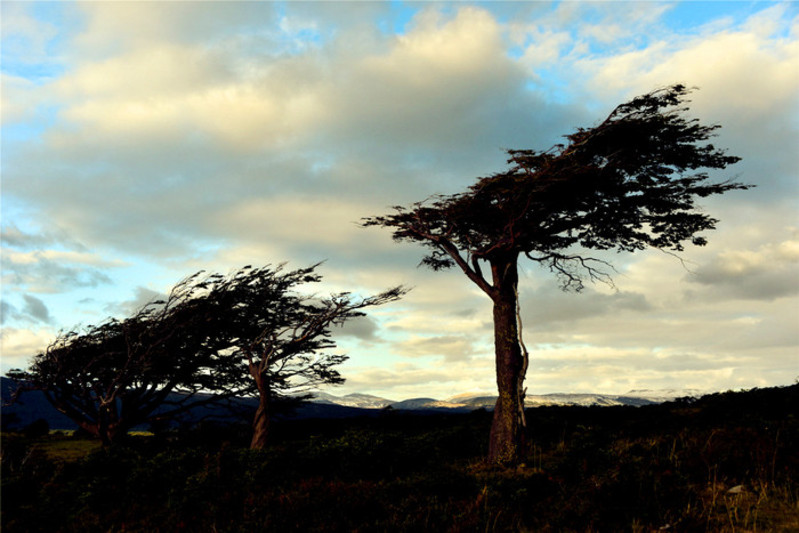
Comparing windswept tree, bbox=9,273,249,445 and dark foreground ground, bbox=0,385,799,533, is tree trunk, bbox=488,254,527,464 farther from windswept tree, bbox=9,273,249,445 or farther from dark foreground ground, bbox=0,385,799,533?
windswept tree, bbox=9,273,249,445

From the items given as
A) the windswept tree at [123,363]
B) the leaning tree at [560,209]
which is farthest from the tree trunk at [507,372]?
the windswept tree at [123,363]

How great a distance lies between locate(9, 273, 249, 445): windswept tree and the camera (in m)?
22.6

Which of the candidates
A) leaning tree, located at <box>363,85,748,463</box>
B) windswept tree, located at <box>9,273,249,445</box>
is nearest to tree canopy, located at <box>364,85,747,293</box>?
leaning tree, located at <box>363,85,748,463</box>

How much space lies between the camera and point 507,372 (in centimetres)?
1639

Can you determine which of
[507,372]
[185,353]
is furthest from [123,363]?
[507,372]

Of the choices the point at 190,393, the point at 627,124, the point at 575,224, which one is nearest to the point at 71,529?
the point at 190,393

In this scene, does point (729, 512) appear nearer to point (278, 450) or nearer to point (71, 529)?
point (278, 450)

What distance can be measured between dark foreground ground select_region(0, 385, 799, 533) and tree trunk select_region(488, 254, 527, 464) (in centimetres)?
72

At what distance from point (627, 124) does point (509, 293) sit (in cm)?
645

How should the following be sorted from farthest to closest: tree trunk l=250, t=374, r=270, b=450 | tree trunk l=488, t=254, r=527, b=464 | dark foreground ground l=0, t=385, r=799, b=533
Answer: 1. tree trunk l=250, t=374, r=270, b=450
2. tree trunk l=488, t=254, r=527, b=464
3. dark foreground ground l=0, t=385, r=799, b=533

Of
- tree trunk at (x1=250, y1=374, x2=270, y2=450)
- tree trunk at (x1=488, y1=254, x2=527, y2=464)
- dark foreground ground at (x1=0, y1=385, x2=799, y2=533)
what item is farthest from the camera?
tree trunk at (x1=250, y1=374, x2=270, y2=450)

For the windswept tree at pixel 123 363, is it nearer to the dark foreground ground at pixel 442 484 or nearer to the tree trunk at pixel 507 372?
the dark foreground ground at pixel 442 484

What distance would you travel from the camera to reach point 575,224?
18.4 m

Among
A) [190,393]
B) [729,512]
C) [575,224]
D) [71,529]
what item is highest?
[575,224]
